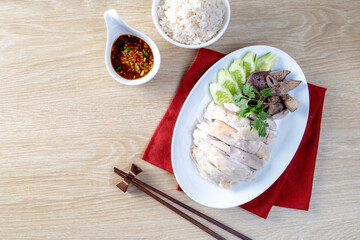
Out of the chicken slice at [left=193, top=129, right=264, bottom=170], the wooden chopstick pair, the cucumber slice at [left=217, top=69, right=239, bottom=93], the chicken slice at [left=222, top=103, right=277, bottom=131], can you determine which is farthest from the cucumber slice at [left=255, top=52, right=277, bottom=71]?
the wooden chopstick pair

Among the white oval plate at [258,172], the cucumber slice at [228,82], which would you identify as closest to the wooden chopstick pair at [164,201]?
the white oval plate at [258,172]

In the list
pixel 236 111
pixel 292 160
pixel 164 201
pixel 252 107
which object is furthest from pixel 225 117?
pixel 164 201

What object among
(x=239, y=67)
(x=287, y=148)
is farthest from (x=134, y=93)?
(x=287, y=148)

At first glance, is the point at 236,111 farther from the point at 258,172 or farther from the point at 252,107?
the point at 258,172

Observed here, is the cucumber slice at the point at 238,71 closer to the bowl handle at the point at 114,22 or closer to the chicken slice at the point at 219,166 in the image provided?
the chicken slice at the point at 219,166

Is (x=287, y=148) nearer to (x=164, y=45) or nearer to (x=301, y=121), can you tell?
(x=301, y=121)
